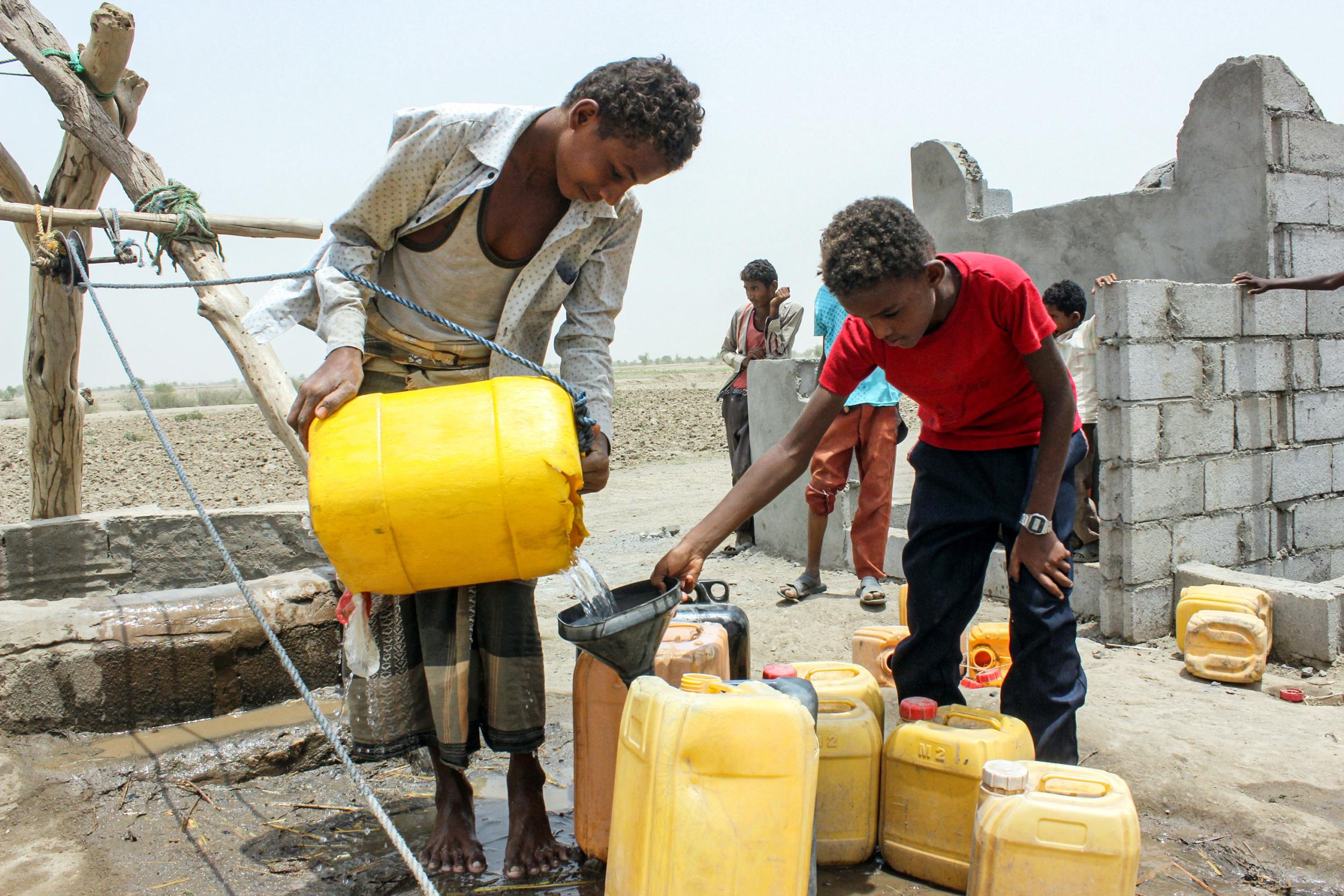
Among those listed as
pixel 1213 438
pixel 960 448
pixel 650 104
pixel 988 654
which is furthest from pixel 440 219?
pixel 1213 438

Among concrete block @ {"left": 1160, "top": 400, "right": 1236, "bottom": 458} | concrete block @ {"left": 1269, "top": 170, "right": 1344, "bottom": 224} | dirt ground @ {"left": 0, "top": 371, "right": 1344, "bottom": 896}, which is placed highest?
concrete block @ {"left": 1269, "top": 170, "right": 1344, "bottom": 224}

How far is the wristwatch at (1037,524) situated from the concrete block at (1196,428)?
264 cm

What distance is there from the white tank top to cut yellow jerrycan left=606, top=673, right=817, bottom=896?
121 cm

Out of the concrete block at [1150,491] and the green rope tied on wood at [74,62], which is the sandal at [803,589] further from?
the green rope tied on wood at [74,62]

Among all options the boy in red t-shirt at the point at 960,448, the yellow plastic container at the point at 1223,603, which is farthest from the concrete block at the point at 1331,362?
the boy in red t-shirt at the point at 960,448

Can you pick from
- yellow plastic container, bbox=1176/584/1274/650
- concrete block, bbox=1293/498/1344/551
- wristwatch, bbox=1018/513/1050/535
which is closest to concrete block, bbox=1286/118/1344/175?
concrete block, bbox=1293/498/1344/551

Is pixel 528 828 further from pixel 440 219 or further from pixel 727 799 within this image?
pixel 440 219

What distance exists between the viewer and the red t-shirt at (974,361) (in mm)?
2482

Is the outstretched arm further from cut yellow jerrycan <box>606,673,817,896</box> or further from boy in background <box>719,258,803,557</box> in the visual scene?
boy in background <box>719,258,803,557</box>

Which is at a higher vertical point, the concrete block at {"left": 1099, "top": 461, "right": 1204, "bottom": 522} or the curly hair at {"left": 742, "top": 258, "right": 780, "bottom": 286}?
the curly hair at {"left": 742, "top": 258, "right": 780, "bottom": 286}

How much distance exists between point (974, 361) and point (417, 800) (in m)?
2.04

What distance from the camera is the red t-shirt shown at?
248 centimetres

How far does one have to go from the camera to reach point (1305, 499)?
5473mm

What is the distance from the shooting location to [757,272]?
23.1 ft
